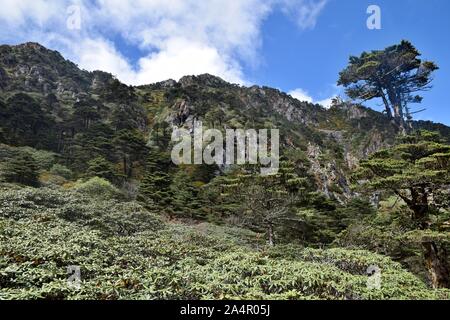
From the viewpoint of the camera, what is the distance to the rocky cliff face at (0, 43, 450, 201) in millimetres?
49781

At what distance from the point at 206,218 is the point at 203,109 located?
3146 centimetres

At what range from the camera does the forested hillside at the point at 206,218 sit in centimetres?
648

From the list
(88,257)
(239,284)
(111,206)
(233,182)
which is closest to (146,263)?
(88,257)

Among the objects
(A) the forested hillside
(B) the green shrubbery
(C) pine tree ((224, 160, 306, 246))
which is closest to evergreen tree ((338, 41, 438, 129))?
(A) the forested hillside

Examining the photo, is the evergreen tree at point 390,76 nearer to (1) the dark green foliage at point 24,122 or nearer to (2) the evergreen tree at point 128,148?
(2) the evergreen tree at point 128,148

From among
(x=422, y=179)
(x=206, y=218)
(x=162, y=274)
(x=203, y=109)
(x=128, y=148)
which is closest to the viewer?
(x=162, y=274)

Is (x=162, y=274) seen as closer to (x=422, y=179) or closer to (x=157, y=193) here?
(x=422, y=179)

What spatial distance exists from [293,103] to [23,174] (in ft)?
238

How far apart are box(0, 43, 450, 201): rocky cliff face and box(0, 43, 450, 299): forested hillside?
Result: 23.0 inches

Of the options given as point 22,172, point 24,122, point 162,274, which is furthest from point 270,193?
point 24,122

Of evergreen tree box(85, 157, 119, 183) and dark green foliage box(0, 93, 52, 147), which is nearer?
evergreen tree box(85, 157, 119, 183)

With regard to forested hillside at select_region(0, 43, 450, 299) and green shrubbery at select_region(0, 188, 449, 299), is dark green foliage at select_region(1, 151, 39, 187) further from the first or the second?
green shrubbery at select_region(0, 188, 449, 299)

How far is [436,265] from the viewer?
13.3 meters

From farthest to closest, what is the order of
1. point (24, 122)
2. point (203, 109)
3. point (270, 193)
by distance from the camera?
point (203, 109) → point (24, 122) → point (270, 193)
